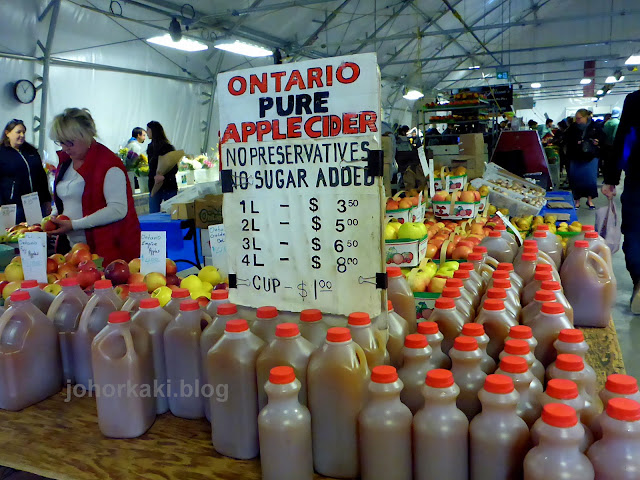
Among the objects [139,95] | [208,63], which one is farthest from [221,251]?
[208,63]

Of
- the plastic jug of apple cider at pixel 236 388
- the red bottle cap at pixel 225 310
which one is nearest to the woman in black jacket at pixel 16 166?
the red bottle cap at pixel 225 310

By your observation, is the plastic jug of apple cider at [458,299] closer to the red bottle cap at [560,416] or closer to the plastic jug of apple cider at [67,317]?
the red bottle cap at [560,416]

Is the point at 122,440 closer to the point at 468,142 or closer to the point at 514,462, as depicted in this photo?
the point at 514,462

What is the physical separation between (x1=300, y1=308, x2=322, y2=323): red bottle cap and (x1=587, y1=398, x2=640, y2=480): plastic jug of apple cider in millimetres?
639

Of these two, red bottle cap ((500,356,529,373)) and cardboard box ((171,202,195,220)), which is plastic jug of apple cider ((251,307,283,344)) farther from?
cardboard box ((171,202,195,220))

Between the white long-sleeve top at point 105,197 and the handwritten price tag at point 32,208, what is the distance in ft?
1.99

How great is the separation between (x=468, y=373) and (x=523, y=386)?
0.41ft

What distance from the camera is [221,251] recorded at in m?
2.12

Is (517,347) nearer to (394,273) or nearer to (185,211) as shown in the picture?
(394,273)

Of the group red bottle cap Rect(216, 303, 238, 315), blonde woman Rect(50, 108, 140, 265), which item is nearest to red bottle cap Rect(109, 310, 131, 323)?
red bottle cap Rect(216, 303, 238, 315)

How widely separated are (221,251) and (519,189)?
11.5 ft

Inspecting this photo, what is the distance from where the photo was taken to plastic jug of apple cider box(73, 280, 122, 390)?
1.63 metres

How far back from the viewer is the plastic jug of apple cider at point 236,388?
4.08 feet

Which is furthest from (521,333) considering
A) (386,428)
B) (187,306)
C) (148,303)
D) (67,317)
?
(67,317)
